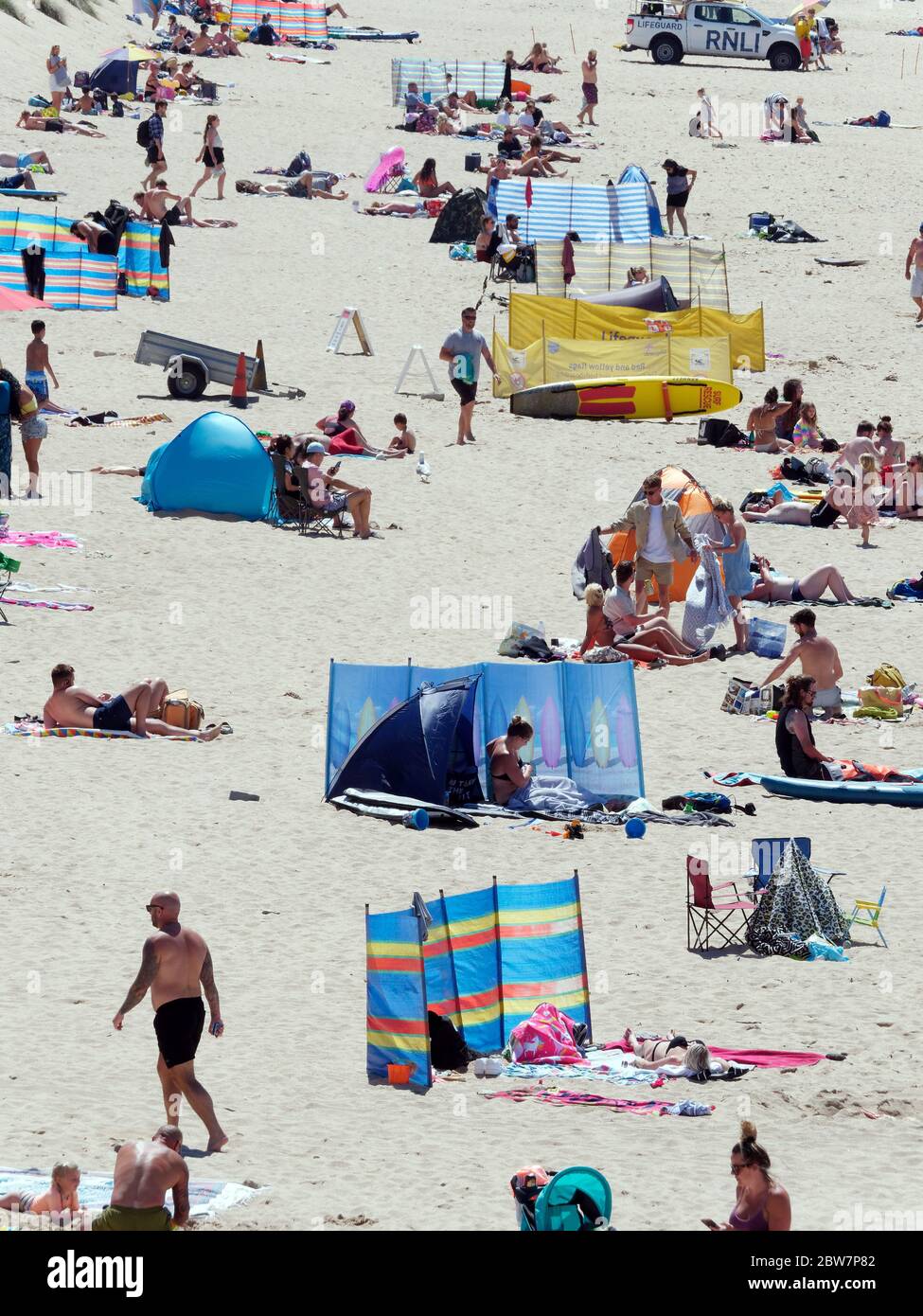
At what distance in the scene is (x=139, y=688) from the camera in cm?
1387

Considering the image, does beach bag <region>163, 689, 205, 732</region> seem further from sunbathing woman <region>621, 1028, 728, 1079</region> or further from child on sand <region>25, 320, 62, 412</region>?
child on sand <region>25, 320, 62, 412</region>

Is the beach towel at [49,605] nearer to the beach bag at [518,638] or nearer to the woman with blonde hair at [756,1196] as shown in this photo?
the beach bag at [518,638]

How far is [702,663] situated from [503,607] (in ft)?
5.72

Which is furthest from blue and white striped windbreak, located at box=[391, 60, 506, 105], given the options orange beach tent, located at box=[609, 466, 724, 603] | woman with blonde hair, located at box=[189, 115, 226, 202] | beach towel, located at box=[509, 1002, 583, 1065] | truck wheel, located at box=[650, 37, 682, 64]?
beach towel, located at box=[509, 1002, 583, 1065]

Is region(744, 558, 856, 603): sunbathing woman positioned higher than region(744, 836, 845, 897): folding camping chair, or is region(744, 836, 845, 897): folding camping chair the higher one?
region(744, 558, 856, 603): sunbathing woman

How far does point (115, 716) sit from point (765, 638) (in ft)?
16.4

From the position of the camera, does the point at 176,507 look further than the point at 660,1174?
Yes

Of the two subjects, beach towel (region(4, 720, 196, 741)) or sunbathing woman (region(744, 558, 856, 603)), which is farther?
sunbathing woman (region(744, 558, 856, 603))

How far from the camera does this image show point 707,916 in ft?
36.3

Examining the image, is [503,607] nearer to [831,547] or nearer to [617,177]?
[831,547]

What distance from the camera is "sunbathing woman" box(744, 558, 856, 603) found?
1744cm

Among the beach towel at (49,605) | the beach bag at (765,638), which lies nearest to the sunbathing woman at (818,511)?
the beach bag at (765,638)

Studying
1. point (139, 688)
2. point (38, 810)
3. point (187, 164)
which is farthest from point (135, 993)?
point (187, 164)

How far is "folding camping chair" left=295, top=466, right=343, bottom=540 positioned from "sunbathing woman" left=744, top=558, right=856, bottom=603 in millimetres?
3640
